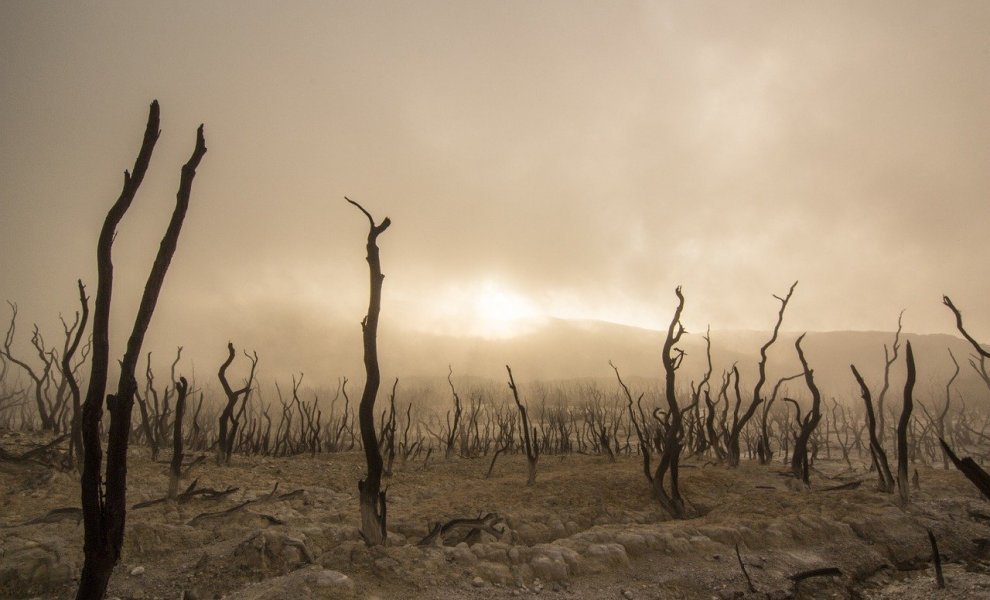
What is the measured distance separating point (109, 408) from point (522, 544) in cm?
505

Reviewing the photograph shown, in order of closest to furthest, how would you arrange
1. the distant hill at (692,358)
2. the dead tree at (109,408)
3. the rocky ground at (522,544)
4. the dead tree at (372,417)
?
the dead tree at (109,408) → the rocky ground at (522,544) → the dead tree at (372,417) → the distant hill at (692,358)

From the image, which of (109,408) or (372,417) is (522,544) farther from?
(109,408)

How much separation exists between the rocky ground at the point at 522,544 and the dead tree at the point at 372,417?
31 cm

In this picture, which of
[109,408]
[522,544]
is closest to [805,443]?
[522,544]

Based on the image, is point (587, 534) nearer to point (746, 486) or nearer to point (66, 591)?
point (746, 486)

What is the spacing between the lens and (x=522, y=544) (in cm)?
629

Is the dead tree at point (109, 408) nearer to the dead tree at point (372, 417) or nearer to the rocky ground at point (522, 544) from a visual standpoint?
the rocky ground at point (522, 544)

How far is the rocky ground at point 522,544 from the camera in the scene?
460cm

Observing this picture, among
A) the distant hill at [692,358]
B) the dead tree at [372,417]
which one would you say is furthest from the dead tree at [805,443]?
the distant hill at [692,358]

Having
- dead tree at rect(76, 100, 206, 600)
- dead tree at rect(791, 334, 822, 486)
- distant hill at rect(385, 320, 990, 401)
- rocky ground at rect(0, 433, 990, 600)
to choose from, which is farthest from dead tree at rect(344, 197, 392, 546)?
distant hill at rect(385, 320, 990, 401)

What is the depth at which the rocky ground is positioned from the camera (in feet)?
15.1

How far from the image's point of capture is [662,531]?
5895 mm

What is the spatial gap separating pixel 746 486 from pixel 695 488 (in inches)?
40.4

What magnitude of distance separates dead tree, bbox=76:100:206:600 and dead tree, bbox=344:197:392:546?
201 centimetres
